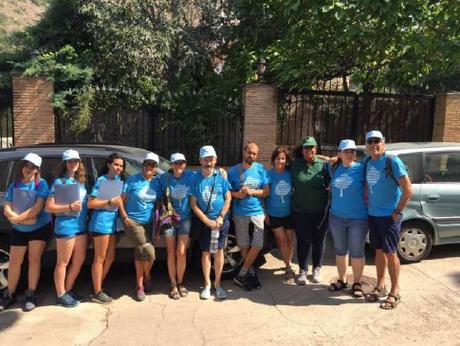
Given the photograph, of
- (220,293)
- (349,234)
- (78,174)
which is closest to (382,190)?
(349,234)

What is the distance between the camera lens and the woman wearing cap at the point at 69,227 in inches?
183

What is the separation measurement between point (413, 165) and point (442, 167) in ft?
1.45

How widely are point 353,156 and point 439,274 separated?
212cm

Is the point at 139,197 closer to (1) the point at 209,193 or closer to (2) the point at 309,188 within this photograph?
(1) the point at 209,193

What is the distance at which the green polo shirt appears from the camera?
525cm

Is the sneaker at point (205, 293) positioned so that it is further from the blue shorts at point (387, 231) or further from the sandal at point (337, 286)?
the blue shorts at point (387, 231)

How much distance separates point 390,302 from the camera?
4.80 m

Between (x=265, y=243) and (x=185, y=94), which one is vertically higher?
(x=185, y=94)

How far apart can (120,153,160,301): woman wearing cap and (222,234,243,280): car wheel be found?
972 millimetres

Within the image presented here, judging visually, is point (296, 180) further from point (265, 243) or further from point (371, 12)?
point (371, 12)

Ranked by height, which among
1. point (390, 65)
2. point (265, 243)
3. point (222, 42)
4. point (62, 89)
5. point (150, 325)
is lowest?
point (150, 325)

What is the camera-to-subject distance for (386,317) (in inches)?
180

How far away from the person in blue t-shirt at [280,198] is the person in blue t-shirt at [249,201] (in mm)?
113

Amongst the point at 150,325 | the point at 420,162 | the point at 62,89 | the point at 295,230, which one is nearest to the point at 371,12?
the point at 420,162
